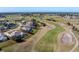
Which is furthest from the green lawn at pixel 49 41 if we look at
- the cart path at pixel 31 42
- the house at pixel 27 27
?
the house at pixel 27 27

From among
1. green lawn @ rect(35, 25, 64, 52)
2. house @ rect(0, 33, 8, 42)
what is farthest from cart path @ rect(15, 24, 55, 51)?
house @ rect(0, 33, 8, 42)

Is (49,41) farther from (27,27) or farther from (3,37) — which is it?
(3,37)

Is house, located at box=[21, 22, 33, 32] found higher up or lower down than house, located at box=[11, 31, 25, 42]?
higher up

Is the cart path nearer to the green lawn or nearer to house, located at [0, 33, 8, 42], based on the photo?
the green lawn

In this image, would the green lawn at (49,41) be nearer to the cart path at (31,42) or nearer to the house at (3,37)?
the cart path at (31,42)

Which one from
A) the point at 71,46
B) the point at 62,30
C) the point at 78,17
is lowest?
the point at 71,46
